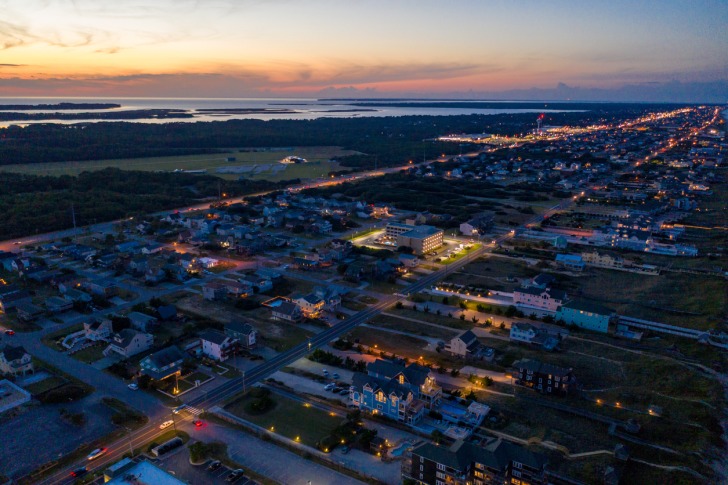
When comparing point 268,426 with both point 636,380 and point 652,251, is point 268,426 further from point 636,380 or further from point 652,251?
point 652,251

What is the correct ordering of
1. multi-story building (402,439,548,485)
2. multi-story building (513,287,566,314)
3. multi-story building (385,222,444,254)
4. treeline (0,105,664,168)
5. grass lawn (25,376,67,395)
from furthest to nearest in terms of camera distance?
1. treeline (0,105,664,168)
2. multi-story building (385,222,444,254)
3. multi-story building (513,287,566,314)
4. grass lawn (25,376,67,395)
5. multi-story building (402,439,548,485)

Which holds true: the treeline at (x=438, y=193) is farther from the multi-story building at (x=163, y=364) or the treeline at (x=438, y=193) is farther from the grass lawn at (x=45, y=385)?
the grass lawn at (x=45, y=385)

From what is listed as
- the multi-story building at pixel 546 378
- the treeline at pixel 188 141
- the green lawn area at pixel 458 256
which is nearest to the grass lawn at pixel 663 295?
the green lawn area at pixel 458 256

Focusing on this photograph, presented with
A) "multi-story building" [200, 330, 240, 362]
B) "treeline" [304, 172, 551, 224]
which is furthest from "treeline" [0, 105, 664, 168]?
"multi-story building" [200, 330, 240, 362]

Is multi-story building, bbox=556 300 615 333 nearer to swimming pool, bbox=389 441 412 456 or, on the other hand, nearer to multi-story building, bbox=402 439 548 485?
multi-story building, bbox=402 439 548 485

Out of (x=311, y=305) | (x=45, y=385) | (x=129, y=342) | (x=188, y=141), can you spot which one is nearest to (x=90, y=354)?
(x=129, y=342)

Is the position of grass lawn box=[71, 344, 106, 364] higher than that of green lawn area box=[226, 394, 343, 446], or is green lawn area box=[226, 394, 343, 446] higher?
green lawn area box=[226, 394, 343, 446]
